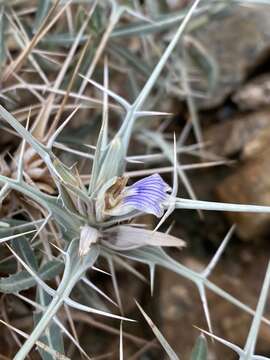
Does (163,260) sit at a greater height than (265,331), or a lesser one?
greater

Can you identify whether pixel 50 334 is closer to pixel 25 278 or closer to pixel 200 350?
pixel 25 278

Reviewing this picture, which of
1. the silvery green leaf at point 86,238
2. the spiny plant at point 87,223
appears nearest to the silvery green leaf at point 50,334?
the spiny plant at point 87,223

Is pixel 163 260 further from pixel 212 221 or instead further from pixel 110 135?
pixel 212 221

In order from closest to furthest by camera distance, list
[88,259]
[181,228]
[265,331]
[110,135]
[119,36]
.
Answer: [88,259]
[119,36]
[110,135]
[265,331]
[181,228]

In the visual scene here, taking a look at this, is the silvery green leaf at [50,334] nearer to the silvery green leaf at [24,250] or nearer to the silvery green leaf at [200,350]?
the silvery green leaf at [24,250]

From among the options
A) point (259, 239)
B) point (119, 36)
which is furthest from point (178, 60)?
point (259, 239)

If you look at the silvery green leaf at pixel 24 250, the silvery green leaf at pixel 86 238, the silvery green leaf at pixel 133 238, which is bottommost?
the silvery green leaf at pixel 24 250
